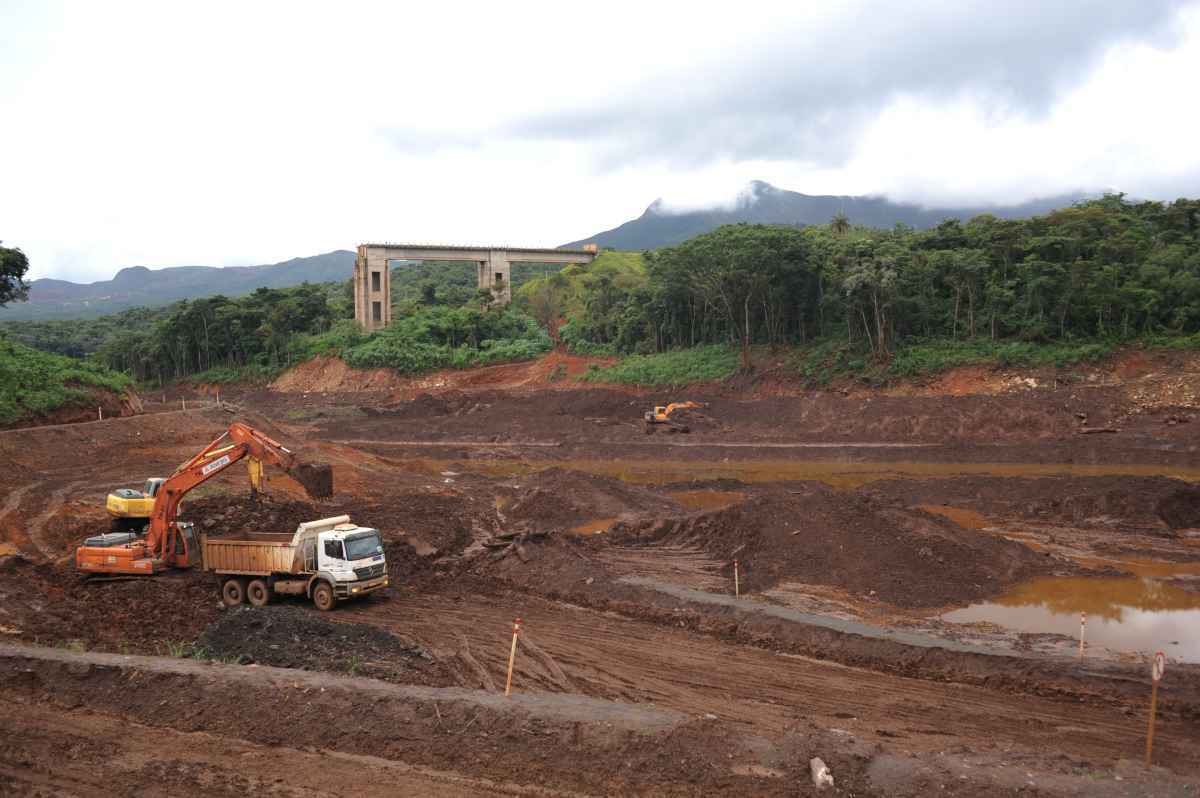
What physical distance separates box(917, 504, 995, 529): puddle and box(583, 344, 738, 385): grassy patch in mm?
30936

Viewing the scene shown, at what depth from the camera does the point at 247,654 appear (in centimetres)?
1522

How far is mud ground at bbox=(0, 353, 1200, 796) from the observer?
10938 millimetres

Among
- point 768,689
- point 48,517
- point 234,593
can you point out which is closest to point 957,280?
point 768,689

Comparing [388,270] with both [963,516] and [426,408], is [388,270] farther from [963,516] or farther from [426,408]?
[963,516]

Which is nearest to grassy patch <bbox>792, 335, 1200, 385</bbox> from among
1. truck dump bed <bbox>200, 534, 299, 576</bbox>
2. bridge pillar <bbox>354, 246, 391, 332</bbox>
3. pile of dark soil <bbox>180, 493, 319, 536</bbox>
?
pile of dark soil <bbox>180, 493, 319, 536</bbox>

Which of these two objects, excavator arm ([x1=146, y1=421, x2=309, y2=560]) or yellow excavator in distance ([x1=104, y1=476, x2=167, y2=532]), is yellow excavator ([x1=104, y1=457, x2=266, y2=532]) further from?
excavator arm ([x1=146, y1=421, x2=309, y2=560])

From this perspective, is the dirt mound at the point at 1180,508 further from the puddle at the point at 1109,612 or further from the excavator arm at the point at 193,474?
the excavator arm at the point at 193,474

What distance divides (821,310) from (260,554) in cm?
4916

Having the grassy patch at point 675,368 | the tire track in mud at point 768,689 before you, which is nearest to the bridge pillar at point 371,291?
the grassy patch at point 675,368

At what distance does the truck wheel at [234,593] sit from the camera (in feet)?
63.5

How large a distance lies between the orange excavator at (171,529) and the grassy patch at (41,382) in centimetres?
2257

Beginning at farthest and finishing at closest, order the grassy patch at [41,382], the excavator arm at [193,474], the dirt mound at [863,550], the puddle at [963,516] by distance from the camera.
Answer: the grassy patch at [41,382], the puddle at [963,516], the dirt mound at [863,550], the excavator arm at [193,474]

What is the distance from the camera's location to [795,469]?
1651 inches

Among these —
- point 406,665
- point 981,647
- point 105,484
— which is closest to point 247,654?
point 406,665
